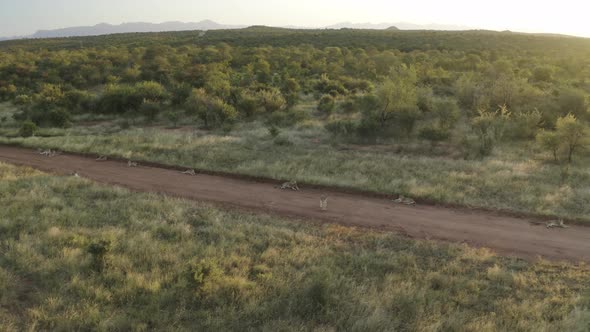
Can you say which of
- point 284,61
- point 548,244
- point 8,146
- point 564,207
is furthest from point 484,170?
point 284,61

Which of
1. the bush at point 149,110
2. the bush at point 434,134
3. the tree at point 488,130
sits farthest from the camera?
the bush at point 149,110

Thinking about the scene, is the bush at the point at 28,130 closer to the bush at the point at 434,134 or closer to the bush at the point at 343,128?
the bush at the point at 343,128

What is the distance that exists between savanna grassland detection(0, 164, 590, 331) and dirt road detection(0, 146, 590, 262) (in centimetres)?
90

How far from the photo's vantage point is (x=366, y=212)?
1278 cm

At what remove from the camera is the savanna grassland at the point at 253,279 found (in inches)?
265

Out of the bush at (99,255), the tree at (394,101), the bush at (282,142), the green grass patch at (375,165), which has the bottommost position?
the green grass patch at (375,165)

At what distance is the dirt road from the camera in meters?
10.7

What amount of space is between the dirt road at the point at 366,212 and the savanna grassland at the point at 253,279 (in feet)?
2.95

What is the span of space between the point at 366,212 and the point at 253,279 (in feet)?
17.9

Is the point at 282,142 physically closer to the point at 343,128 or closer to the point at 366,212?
the point at 343,128

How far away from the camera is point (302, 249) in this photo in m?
9.58

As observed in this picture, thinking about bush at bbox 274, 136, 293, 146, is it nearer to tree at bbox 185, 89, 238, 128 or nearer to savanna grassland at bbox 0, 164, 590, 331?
tree at bbox 185, 89, 238, 128

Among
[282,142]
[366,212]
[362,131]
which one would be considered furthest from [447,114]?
[366,212]

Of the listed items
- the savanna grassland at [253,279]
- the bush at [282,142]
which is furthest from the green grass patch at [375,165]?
the savanna grassland at [253,279]
